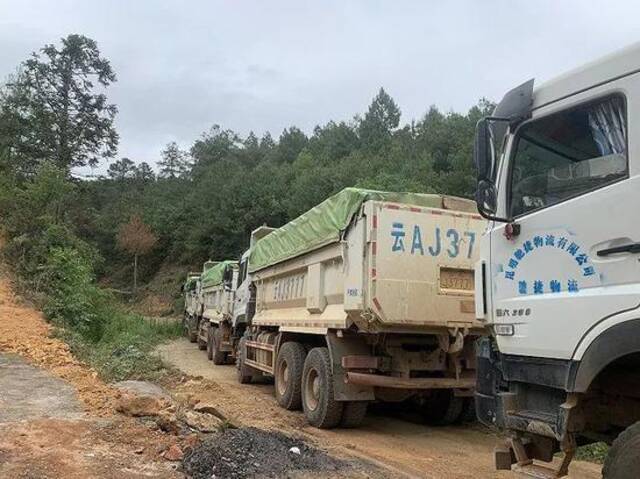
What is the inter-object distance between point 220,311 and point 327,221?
1048cm

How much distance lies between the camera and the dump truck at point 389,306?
7168mm

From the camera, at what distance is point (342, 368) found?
7.74 meters

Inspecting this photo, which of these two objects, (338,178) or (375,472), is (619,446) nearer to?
(375,472)

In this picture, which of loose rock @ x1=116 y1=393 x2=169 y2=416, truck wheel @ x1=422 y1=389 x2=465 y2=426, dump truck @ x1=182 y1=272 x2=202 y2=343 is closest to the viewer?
loose rock @ x1=116 y1=393 x2=169 y2=416

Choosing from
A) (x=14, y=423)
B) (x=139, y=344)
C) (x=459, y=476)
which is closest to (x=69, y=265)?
(x=139, y=344)

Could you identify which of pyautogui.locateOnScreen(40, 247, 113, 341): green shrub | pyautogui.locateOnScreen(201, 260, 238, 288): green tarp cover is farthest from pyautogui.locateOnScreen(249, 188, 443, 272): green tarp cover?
pyautogui.locateOnScreen(40, 247, 113, 341): green shrub

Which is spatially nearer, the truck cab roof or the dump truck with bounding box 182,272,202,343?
the truck cab roof

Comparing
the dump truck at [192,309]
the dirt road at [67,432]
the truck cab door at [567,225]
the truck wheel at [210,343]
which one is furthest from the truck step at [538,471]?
the dump truck at [192,309]

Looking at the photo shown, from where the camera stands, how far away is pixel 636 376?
148 inches

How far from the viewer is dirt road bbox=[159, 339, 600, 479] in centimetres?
623

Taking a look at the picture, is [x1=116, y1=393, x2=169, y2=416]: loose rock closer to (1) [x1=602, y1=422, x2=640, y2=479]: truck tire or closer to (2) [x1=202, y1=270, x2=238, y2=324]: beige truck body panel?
(1) [x1=602, y1=422, x2=640, y2=479]: truck tire

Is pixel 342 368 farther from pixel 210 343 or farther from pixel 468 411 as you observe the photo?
pixel 210 343

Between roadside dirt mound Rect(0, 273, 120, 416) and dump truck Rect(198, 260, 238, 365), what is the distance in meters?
4.41

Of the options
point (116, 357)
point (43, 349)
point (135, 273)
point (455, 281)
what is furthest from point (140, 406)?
point (135, 273)
